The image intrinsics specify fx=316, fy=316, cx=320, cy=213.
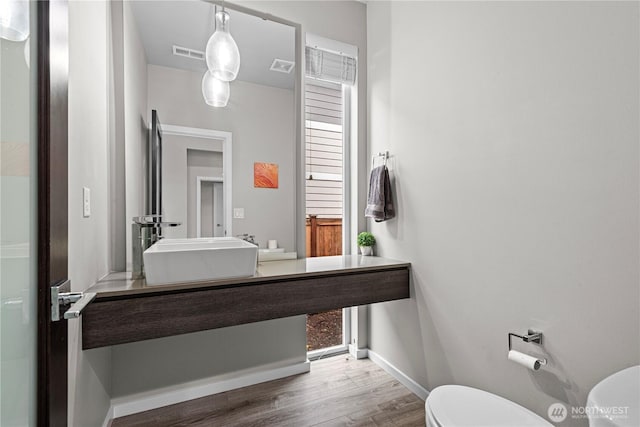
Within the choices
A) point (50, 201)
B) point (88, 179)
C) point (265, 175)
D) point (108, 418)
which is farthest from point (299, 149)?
point (108, 418)

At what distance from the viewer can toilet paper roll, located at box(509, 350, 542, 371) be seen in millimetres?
1278

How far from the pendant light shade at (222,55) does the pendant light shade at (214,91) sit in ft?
0.19

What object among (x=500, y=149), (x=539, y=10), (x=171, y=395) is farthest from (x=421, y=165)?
(x=171, y=395)

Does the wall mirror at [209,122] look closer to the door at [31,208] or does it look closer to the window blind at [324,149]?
the window blind at [324,149]

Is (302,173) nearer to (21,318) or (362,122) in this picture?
(362,122)

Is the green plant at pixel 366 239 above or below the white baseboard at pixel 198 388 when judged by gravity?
above

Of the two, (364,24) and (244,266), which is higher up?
(364,24)

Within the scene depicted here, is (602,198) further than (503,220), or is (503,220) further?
(503,220)

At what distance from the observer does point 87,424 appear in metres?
1.33

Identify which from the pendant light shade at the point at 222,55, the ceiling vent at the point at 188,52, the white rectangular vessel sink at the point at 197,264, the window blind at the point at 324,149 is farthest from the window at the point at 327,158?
the white rectangular vessel sink at the point at 197,264

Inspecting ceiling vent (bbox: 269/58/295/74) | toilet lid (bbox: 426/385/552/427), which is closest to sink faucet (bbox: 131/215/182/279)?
ceiling vent (bbox: 269/58/295/74)

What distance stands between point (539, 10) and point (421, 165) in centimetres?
89

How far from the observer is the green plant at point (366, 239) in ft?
7.75

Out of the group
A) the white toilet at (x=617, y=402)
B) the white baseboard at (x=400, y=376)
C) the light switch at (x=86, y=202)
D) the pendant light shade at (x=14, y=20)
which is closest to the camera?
the pendant light shade at (x=14, y=20)
